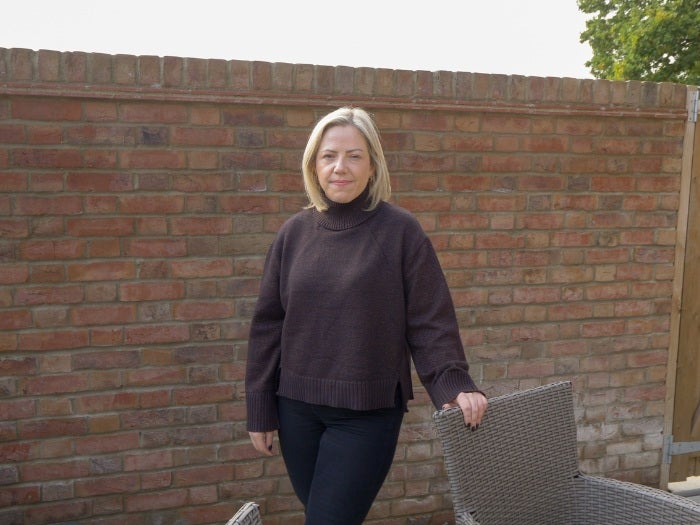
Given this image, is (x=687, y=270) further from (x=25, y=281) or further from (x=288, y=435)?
(x=25, y=281)

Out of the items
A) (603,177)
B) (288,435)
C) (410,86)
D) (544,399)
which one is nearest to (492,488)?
(544,399)

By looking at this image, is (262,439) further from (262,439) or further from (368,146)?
(368,146)

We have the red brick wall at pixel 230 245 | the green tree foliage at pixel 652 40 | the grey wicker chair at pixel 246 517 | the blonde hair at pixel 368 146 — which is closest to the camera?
the grey wicker chair at pixel 246 517

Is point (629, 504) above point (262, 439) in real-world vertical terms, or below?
below

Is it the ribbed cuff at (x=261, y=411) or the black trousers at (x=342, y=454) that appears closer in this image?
the black trousers at (x=342, y=454)

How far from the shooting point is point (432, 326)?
2.16 metres

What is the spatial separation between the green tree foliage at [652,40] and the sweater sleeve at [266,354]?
16026 mm

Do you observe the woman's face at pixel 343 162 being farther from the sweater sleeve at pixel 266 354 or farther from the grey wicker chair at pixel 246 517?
the grey wicker chair at pixel 246 517

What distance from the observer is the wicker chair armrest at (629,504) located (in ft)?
7.00

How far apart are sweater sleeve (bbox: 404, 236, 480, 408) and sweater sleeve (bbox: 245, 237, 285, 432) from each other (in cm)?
42

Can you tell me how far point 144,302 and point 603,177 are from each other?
2.31 meters

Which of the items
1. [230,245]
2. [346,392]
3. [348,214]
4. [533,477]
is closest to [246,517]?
[346,392]

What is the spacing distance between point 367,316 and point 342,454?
0.40 metres

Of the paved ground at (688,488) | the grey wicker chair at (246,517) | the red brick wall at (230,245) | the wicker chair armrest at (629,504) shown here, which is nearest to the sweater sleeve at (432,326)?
the wicker chair armrest at (629,504)
